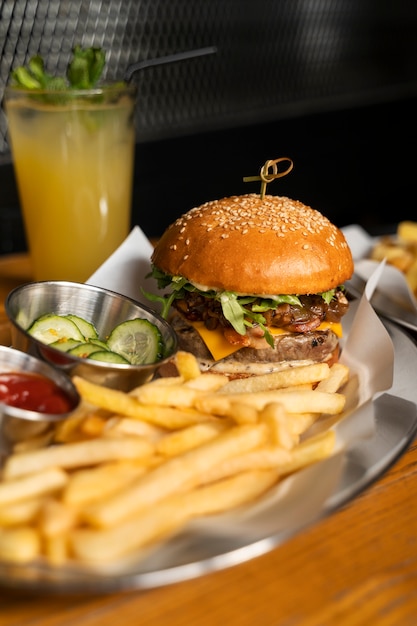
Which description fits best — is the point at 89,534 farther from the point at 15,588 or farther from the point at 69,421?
the point at 69,421

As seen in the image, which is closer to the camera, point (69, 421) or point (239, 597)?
point (239, 597)

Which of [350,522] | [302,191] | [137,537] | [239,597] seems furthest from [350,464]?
[302,191]

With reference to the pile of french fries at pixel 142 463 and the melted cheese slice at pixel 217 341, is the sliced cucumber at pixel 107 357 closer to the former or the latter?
the pile of french fries at pixel 142 463

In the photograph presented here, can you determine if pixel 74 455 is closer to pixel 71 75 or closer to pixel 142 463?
pixel 142 463

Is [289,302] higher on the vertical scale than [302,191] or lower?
higher

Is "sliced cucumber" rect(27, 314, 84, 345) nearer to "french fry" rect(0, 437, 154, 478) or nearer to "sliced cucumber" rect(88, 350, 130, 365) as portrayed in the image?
"sliced cucumber" rect(88, 350, 130, 365)

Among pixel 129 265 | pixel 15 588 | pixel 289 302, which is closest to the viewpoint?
pixel 15 588

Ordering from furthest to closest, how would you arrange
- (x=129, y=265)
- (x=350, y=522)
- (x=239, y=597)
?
(x=129, y=265)
(x=350, y=522)
(x=239, y=597)
